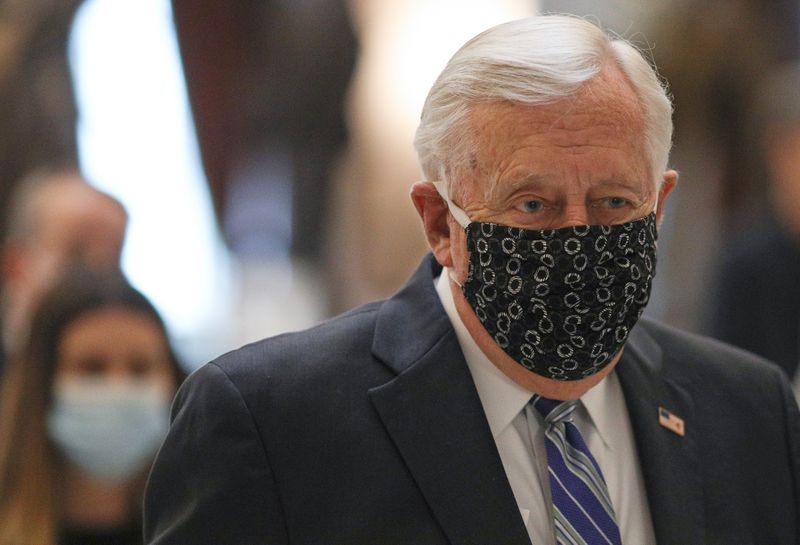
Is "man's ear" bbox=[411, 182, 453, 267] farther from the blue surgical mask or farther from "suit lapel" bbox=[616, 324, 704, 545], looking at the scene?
the blue surgical mask

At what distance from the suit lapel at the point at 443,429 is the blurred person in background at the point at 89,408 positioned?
2.02 m

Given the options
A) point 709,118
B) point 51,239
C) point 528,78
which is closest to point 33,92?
point 51,239

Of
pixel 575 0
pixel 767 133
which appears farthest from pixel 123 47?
pixel 767 133

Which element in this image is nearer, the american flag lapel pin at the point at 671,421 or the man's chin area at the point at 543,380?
the man's chin area at the point at 543,380

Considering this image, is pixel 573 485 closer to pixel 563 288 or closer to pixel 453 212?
pixel 563 288

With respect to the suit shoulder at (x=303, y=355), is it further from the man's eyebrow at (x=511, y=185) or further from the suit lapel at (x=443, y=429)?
the man's eyebrow at (x=511, y=185)

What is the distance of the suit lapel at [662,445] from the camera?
291 centimetres

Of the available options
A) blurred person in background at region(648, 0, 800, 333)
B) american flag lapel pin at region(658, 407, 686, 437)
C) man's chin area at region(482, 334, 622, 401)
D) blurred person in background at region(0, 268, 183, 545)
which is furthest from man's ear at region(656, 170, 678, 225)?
blurred person in background at region(648, 0, 800, 333)

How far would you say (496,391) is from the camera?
114 inches

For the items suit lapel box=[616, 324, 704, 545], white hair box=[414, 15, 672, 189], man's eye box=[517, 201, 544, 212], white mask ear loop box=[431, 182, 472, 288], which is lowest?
suit lapel box=[616, 324, 704, 545]

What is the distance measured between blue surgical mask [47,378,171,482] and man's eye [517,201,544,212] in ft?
7.93

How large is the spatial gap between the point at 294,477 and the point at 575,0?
6826 millimetres

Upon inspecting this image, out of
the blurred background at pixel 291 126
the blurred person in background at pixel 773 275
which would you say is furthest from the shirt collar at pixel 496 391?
the blurred background at pixel 291 126

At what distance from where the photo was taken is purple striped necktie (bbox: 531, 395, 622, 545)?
9.19ft
